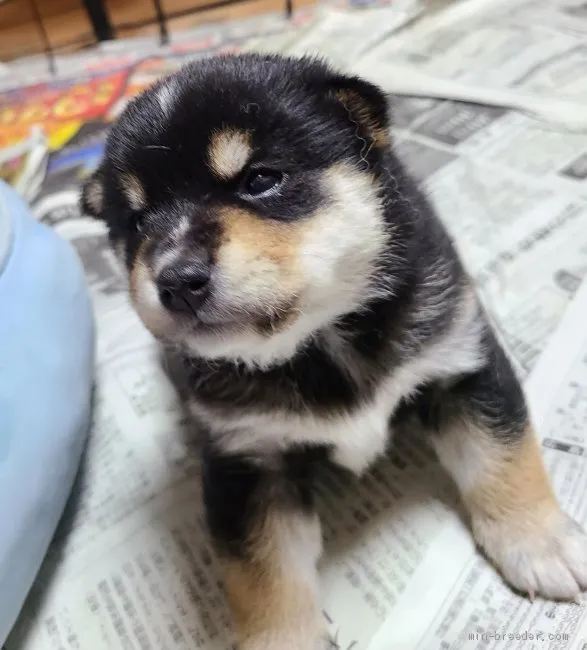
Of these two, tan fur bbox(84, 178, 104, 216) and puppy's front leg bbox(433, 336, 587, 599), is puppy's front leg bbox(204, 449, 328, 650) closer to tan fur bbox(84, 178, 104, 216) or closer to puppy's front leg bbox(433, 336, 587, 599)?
puppy's front leg bbox(433, 336, 587, 599)

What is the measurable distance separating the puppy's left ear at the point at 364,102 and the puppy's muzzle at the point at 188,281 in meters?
0.36

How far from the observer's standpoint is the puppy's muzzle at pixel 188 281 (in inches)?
35.6

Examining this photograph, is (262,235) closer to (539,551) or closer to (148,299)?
(148,299)

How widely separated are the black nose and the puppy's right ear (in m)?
0.36

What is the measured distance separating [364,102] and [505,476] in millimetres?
673

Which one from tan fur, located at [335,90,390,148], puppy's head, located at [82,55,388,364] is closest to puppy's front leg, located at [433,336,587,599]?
puppy's head, located at [82,55,388,364]

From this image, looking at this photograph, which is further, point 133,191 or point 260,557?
point 260,557

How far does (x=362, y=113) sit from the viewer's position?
1.10 metres

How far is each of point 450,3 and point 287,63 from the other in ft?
6.49

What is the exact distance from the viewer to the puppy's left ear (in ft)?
3.56

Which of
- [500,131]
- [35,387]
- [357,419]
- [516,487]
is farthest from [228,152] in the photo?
[500,131]

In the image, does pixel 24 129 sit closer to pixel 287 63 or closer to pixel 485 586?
pixel 287 63

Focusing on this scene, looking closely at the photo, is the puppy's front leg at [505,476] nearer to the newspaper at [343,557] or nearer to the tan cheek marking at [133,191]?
the newspaper at [343,557]

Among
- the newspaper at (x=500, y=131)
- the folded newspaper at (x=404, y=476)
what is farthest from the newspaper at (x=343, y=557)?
the newspaper at (x=500, y=131)
